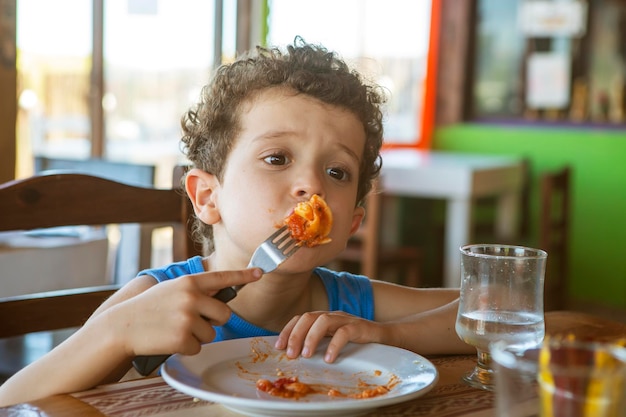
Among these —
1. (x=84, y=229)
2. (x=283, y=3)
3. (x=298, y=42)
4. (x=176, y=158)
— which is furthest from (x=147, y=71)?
(x=298, y=42)

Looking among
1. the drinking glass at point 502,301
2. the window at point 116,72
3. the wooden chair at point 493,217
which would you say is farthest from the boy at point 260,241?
the wooden chair at point 493,217

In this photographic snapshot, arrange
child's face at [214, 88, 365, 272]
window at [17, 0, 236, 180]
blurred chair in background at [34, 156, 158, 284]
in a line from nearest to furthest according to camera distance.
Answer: child's face at [214, 88, 365, 272], blurred chair in background at [34, 156, 158, 284], window at [17, 0, 236, 180]

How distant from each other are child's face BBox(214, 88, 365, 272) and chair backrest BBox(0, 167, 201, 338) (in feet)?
1.15

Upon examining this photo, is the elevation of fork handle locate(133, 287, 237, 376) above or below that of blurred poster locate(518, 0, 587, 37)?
below

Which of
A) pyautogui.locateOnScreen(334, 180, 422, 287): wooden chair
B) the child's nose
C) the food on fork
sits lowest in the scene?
pyautogui.locateOnScreen(334, 180, 422, 287): wooden chair

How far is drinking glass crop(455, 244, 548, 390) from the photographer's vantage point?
1003 millimetres

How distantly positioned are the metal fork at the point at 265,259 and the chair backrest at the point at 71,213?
0.52 metres

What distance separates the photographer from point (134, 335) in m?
0.97

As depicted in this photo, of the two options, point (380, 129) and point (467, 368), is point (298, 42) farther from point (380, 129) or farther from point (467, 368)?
point (467, 368)

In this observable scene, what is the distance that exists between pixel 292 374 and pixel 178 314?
17 cm

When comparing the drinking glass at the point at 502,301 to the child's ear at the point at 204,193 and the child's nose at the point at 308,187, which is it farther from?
the child's ear at the point at 204,193

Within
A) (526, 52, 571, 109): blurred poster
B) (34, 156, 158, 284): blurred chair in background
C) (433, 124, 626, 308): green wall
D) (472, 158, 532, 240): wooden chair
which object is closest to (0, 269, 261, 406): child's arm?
(34, 156, 158, 284): blurred chair in background

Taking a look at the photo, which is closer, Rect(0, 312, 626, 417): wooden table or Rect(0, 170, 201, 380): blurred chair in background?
Rect(0, 312, 626, 417): wooden table

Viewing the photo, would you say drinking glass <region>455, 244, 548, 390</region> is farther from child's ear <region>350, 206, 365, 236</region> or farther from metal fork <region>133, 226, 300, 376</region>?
child's ear <region>350, 206, 365, 236</region>
